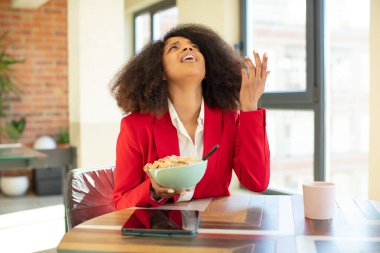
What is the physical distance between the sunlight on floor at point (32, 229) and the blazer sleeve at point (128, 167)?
Answer: 199 centimetres

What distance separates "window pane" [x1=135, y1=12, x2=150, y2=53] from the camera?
628cm

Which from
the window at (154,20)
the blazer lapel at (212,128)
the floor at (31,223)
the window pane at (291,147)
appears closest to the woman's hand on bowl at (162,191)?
the blazer lapel at (212,128)

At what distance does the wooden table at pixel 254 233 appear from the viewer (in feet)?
3.48

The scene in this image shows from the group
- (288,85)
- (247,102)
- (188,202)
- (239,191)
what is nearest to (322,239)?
(188,202)

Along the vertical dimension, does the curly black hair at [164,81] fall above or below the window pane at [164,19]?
below

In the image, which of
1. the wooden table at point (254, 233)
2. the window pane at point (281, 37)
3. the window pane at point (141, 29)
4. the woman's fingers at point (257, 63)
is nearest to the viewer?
the wooden table at point (254, 233)

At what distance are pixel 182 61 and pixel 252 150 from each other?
0.39 metres

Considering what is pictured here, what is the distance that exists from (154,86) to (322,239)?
91 cm

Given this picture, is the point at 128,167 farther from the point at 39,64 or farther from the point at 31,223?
the point at 39,64

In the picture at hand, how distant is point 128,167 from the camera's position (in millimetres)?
1664

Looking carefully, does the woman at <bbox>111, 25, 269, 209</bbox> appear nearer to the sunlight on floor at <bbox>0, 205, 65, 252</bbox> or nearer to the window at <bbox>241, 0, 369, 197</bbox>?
the window at <bbox>241, 0, 369, 197</bbox>

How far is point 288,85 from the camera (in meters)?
4.02

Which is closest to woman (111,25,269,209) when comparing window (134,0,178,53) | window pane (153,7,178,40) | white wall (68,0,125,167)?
white wall (68,0,125,167)

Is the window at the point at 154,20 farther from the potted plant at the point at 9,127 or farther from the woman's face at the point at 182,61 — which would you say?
the woman's face at the point at 182,61
